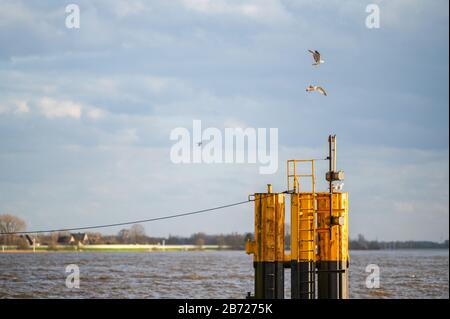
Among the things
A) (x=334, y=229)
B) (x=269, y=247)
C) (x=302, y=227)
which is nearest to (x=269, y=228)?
(x=269, y=247)

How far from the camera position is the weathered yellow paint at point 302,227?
2364 centimetres

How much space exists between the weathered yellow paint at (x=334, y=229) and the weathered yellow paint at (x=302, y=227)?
494 millimetres

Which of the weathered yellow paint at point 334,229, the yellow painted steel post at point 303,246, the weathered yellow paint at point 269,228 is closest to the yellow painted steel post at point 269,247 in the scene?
the weathered yellow paint at point 269,228

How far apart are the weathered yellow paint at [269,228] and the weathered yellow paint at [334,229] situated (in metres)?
1.28

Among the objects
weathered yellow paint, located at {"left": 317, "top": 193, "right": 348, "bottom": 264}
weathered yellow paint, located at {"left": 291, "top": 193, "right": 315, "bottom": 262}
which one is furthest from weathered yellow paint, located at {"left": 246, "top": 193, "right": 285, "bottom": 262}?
weathered yellow paint, located at {"left": 317, "top": 193, "right": 348, "bottom": 264}

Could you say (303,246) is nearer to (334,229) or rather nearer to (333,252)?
(333,252)

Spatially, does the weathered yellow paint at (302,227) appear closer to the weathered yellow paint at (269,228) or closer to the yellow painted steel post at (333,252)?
the weathered yellow paint at (269,228)

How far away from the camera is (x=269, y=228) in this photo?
2366 cm

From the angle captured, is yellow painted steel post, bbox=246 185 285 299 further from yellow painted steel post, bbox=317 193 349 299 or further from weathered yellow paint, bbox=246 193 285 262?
yellow painted steel post, bbox=317 193 349 299

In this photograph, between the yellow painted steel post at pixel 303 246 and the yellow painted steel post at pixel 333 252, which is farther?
the yellow painted steel post at pixel 333 252
